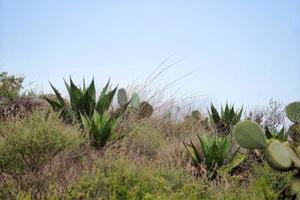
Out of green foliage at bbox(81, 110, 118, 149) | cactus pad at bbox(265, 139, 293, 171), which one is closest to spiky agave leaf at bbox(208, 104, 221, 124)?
green foliage at bbox(81, 110, 118, 149)

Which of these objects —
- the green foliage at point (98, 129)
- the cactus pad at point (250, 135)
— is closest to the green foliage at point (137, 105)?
the green foliage at point (98, 129)

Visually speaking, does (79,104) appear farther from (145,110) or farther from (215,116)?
(215,116)

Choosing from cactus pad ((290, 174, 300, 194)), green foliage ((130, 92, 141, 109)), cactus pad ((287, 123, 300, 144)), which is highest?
green foliage ((130, 92, 141, 109))

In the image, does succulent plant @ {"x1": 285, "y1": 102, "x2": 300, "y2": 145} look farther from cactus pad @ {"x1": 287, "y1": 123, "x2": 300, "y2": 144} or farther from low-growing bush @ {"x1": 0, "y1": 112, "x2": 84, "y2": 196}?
low-growing bush @ {"x1": 0, "y1": 112, "x2": 84, "y2": 196}

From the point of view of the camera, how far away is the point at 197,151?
8109 mm

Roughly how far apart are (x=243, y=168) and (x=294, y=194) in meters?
3.06

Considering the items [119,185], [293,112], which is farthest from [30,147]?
[293,112]

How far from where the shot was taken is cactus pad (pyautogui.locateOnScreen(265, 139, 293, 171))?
214 inches

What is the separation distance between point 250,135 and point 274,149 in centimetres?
31

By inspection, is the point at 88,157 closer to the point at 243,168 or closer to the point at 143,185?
the point at 143,185

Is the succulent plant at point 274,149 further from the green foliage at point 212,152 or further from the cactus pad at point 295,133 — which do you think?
the cactus pad at point 295,133

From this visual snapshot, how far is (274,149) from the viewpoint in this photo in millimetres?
5500

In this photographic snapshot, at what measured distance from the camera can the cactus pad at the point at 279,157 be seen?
5434mm

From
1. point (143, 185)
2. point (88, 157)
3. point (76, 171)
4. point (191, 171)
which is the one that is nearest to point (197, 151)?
point (191, 171)
